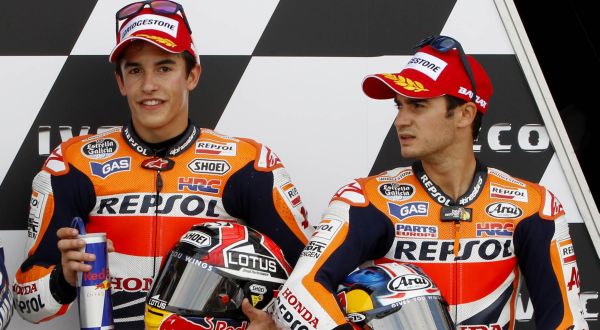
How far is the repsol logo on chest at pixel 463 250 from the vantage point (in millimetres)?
3158

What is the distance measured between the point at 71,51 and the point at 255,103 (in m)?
0.65

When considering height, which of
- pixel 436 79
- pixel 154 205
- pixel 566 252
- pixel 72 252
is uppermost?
pixel 436 79

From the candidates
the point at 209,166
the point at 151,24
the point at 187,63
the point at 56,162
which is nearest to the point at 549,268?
the point at 209,166

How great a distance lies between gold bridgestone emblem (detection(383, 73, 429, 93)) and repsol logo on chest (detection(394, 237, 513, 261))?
1.44ft

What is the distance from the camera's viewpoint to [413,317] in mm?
2875

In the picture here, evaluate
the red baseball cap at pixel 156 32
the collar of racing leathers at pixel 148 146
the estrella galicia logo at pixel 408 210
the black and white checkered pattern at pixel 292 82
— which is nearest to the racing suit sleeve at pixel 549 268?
the estrella galicia logo at pixel 408 210

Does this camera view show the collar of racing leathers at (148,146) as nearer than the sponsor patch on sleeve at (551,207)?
No

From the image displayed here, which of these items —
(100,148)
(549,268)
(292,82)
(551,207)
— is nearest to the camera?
(549,268)

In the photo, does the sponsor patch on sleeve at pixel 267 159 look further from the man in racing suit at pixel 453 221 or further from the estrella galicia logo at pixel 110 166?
the estrella galicia logo at pixel 110 166

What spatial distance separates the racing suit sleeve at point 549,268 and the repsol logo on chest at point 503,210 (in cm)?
3

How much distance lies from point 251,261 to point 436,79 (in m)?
0.76

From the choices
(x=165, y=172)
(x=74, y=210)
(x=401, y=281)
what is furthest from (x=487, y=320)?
(x=74, y=210)

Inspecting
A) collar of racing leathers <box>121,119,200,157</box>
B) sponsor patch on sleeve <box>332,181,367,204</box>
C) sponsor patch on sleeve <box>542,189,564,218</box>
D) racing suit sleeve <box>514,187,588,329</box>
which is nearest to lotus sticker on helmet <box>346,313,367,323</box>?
sponsor patch on sleeve <box>332,181,367,204</box>

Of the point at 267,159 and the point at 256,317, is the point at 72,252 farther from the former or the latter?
the point at 267,159
